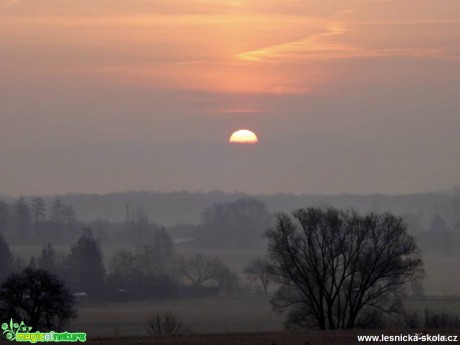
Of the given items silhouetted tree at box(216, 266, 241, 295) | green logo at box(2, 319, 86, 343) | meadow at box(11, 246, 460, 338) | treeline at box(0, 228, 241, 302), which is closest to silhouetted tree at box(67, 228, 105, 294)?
treeline at box(0, 228, 241, 302)

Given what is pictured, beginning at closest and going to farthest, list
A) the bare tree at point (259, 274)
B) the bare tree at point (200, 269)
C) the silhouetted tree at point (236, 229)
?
the bare tree at point (259, 274), the bare tree at point (200, 269), the silhouetted tree at point (236, 229)

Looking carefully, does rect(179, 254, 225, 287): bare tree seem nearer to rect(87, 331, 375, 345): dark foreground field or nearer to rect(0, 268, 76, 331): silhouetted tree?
rect(0, 268, 76, 331): silhouetted tree

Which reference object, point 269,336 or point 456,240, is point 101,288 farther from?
point 456,240

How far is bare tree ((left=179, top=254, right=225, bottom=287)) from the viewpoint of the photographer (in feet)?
380

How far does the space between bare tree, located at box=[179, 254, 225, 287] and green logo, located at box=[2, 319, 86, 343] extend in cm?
6495

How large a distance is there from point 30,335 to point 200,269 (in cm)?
7612

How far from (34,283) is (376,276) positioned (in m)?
19.0

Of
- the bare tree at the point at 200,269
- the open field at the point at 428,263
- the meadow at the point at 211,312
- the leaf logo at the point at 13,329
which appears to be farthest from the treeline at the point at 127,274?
the leaf logo at the point at 13,329

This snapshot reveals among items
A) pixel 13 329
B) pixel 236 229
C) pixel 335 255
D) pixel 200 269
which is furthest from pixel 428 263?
pixel 13 329

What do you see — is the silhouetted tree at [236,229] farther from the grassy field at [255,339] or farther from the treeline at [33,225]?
the grassy field at [255,339]

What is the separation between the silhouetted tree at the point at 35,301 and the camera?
49.9 meters

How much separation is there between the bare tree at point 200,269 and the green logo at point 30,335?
213 ft

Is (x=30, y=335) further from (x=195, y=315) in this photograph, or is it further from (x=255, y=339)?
(x=195, y=315)

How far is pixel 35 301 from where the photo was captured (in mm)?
50312
